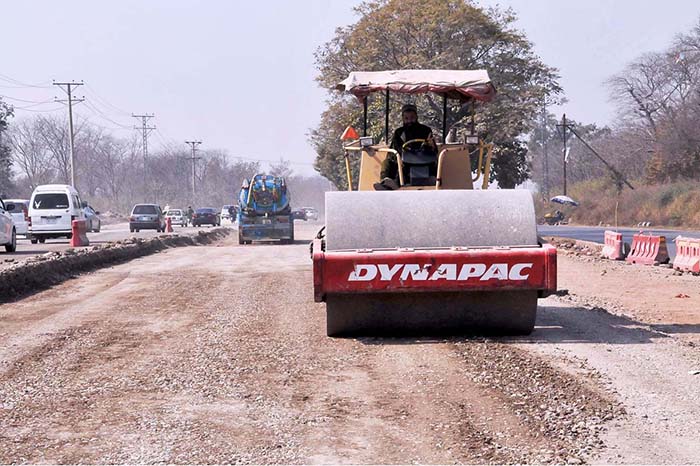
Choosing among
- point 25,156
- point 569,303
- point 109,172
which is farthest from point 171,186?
point 569,303

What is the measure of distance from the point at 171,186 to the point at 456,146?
134864 mm

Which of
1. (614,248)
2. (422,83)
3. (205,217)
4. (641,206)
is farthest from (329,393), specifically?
(205,217)

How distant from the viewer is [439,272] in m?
9.02

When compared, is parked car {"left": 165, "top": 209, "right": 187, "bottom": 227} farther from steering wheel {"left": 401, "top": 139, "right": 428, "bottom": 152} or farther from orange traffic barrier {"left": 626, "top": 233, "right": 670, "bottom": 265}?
steering wheel {"left": 401, "top": 139, "right": 428, "bottom": 152}

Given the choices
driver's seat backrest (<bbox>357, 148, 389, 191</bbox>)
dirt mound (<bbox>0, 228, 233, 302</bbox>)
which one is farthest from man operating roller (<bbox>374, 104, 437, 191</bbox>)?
dirt mound (<bbox>0, 228, 233, 302</bbox>)

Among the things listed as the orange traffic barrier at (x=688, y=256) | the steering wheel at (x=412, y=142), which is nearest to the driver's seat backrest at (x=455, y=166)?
the steering wheel at (x=412, y=142)

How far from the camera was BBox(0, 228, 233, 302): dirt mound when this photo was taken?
52.1 feet

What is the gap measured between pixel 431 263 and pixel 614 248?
1580 centimetres

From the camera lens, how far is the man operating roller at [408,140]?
10.9 m

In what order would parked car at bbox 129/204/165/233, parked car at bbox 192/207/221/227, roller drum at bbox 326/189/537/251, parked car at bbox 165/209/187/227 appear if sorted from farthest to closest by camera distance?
1. parked car at bbox 165/209/187/227
2. parked car at bbox 192/207/221/227
3. parked car at bbox 129/204/165/233
4. roller drum at bbox 326/189/537/251

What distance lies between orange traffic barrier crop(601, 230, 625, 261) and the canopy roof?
13.3 m

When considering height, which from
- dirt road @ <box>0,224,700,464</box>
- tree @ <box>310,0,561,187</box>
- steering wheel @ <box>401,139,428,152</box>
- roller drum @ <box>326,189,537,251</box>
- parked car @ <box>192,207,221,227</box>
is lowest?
dirt road @ <box>0,224,700,464</box>

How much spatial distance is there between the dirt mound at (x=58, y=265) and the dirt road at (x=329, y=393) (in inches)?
175

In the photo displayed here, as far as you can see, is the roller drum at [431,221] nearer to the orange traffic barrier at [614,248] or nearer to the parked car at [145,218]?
the orange traffic barrier at [614,248]
